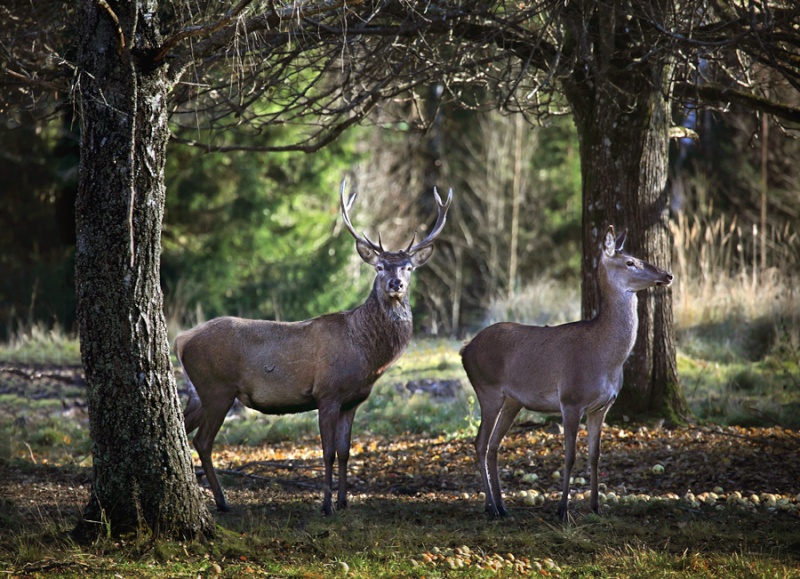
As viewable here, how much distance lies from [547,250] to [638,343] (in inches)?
735

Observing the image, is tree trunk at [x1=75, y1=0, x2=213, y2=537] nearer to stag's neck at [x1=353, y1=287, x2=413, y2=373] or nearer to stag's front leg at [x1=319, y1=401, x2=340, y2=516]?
stag's front leg at [x1=319, y1=401, x2=340, y2=516]

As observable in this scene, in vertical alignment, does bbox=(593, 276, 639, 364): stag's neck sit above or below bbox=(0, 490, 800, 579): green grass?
above

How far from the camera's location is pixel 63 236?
1627 cm

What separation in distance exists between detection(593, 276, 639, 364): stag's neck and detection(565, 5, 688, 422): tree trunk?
5.80ft

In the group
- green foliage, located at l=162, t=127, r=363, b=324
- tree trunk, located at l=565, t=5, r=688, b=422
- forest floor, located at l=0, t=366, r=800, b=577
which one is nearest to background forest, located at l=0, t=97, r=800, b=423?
green foliage, located at l=162, t=127, r=363, b=324

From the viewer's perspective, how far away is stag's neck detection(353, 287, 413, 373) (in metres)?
7.25

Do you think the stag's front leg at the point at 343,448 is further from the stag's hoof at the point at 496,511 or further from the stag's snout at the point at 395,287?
the stag's hoof at the point at 496,511

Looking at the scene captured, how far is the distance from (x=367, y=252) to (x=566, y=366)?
1.99 m

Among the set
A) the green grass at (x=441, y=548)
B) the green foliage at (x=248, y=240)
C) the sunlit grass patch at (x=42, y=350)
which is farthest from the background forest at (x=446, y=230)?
the green grass at (x=441, y=548)

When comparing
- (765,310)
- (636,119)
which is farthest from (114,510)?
(765,310)

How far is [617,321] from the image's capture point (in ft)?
22.8

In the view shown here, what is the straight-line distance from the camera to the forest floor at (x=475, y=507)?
207 inches

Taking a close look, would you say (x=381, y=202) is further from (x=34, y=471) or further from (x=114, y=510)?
(x=114, y=510)

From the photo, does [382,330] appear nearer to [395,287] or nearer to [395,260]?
[395,287]
